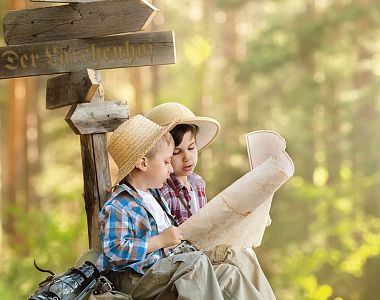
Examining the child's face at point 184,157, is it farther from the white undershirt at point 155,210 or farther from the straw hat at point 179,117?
the white undershirt at point 155,210

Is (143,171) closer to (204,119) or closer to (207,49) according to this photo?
(204,119)

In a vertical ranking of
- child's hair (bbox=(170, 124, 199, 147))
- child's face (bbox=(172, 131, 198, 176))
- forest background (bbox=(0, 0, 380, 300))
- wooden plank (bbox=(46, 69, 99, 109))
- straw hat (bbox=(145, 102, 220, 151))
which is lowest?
forest background (bbox=(0, 0, 380, 300))

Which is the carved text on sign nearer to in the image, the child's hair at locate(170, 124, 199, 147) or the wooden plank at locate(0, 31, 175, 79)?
the wooden plank at locate(0, 31, 175, 79)

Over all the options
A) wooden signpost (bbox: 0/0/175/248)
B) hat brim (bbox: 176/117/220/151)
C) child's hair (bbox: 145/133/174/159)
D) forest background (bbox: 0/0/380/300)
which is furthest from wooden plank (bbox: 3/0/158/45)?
forest background (bbox: 0/0/380/300)

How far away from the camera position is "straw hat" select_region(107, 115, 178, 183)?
162 inches

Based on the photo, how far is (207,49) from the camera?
19.7m

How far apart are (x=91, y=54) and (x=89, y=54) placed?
0.04 ft

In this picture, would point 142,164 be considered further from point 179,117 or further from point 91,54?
point 91,54

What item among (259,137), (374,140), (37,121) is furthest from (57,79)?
(37,121)

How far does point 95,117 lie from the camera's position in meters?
4.64

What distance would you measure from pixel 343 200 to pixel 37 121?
683 cm

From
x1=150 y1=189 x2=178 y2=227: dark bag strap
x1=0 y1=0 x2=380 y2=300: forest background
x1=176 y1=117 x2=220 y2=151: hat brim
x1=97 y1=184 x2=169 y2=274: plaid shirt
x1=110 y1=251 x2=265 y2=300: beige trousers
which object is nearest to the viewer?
x1=110 y1=251 x2=265 y2=300: beige trousers

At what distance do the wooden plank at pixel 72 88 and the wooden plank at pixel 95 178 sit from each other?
22 cm

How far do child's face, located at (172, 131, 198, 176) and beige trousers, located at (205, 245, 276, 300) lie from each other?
1.94 feet
